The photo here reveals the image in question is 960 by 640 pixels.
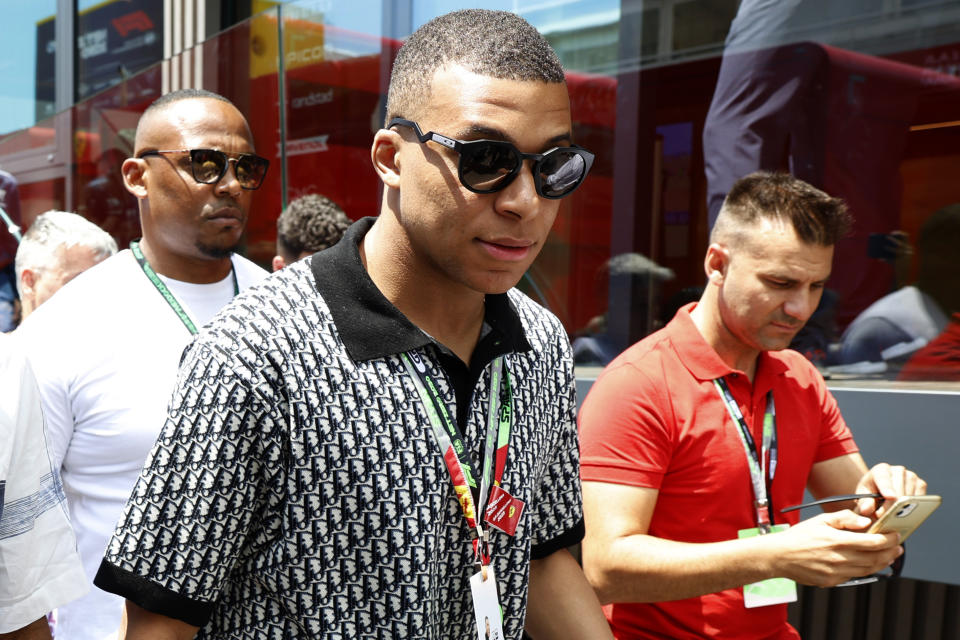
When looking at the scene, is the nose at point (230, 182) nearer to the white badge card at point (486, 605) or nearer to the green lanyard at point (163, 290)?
the green lanyard at point (163, 290)

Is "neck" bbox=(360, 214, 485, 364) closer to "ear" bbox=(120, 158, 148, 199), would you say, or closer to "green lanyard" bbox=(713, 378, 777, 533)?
"green lanyard" bbox=(713, 378, 777, 533)

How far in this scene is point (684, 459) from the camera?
7.91 feet

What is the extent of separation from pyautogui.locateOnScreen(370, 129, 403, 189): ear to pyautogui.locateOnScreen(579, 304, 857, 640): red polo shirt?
1.19m

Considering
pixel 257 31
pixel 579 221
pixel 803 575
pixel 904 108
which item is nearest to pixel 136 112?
pixel 257 31

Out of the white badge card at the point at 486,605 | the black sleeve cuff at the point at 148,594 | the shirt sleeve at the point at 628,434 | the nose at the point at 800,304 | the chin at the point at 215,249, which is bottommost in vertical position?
the shirt sleeve at the point at 628,434

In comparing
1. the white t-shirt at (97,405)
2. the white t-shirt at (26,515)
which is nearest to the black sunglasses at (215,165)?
the white t-shirt at (97,405)

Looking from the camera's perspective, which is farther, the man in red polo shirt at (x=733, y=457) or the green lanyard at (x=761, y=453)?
the green lanyard at (x=761, y=453)

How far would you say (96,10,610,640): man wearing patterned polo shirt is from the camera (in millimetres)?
1271

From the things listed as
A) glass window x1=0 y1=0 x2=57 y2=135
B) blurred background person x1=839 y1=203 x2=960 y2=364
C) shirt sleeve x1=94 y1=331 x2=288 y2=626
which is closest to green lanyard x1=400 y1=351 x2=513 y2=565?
shirt sleeve x1=94 y1=331 x2=288 y2=626

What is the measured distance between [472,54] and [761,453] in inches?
63.6

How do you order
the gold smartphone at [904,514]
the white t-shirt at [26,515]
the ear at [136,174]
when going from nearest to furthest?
the white t-shirt at [26,515] → the gold smartphone at [904,514] → the ear at [136,174]

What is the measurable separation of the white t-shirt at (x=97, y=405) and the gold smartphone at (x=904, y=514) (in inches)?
71.5

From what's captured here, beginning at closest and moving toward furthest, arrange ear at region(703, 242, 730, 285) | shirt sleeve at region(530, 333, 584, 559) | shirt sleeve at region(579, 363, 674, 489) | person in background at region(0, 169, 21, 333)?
shirt sleeve at region(530, 333, 584, 559)
shirt sleeve at region(579, 363, 674, 489)
ear at region(703, 242, 730, 285)
person in background at region(0, 169, 21, 333)

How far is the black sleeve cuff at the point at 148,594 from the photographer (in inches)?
49.4
